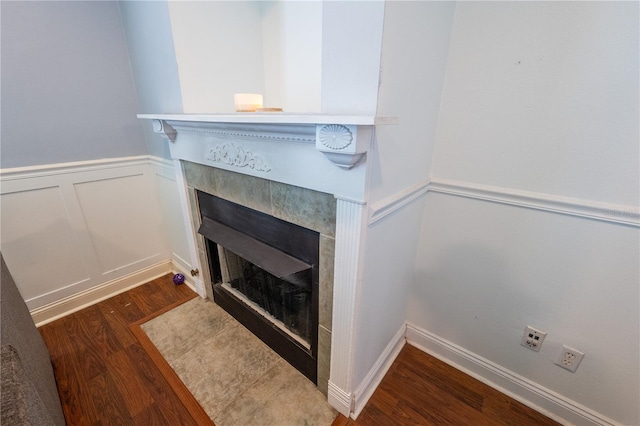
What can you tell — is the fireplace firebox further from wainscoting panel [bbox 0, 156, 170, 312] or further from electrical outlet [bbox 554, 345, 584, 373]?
electrical outlet [bbox 554, 345, 584, 373]

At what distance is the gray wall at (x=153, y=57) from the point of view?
136 centimetres

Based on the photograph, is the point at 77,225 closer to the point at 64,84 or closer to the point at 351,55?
the point at 64,84

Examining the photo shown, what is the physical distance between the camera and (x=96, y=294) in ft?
6.15

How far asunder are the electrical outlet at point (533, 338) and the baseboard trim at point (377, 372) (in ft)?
1.86

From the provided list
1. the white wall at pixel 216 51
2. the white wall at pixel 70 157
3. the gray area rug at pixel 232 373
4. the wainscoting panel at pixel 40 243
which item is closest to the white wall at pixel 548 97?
the white wall at pixel 216 51

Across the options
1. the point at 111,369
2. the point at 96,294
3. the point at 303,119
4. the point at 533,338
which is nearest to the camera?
the point at 303,119

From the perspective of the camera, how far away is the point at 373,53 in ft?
2.40

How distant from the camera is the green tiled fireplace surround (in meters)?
0.98

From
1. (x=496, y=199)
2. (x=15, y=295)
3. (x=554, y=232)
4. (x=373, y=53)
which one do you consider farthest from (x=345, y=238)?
(x=15, y=295)

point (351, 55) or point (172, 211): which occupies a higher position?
point (351, 55)

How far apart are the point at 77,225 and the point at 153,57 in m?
1.17

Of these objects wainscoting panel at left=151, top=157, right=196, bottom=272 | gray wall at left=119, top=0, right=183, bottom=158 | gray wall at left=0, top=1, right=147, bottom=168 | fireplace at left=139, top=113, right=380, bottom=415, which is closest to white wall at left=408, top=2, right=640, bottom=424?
fireplace at left=139, top=113, right=380, bottom=415

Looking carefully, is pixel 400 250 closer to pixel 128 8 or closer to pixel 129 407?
pixel 129 407

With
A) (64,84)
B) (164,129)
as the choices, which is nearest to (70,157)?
(64,84)
